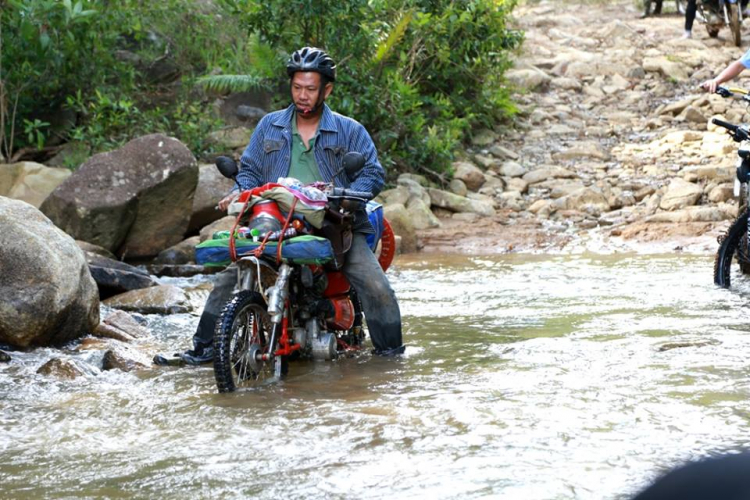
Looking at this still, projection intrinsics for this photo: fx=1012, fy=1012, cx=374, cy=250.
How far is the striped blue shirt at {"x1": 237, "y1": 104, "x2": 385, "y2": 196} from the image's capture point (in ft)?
19.5

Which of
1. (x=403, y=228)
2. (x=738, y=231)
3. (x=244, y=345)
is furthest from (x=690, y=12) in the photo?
(x=244, y=345)

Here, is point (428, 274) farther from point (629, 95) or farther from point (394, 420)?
point (629, 95)

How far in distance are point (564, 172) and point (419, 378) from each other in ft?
35.5

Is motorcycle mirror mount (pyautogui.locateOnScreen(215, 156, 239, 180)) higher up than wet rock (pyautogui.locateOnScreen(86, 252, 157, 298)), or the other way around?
motorcycle mirror mount (pyautogui.locateOnScreen(215, 156, 239, 180))

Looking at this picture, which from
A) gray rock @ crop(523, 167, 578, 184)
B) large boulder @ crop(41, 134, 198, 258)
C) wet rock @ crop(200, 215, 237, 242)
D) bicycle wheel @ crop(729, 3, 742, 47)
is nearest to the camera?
large boulder @ crop(41, 134, 198, 258)

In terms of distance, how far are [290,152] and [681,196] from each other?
891cm

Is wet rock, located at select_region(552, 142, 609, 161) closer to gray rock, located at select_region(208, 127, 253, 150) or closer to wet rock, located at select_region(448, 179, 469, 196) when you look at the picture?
wet rock, located at select_region(448, 179, 469, 196)

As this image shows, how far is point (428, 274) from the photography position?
35.6 feet

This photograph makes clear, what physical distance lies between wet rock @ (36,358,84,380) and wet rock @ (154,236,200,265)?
19.1ft

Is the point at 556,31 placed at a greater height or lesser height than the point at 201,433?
greater

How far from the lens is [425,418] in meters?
4.63

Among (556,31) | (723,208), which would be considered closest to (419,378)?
(723,208)

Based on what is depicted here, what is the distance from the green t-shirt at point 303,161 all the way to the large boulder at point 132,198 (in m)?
5.94

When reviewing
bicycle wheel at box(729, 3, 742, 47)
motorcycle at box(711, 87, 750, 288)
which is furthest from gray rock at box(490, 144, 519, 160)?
motorcycle at box(711, 87, 750, 288)
